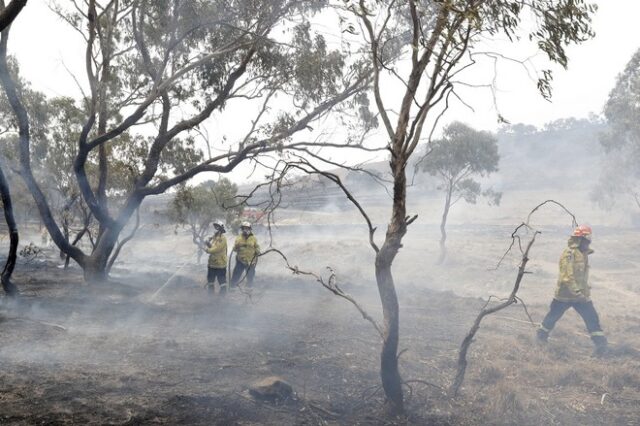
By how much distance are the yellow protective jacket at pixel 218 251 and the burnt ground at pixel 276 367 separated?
106cm

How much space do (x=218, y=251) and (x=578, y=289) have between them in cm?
682

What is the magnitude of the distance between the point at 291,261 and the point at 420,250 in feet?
20.5

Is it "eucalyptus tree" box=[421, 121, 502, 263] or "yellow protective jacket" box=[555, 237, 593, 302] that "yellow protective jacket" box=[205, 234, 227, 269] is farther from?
"eucalyptus tree" box=[421, 121, 502, 263]

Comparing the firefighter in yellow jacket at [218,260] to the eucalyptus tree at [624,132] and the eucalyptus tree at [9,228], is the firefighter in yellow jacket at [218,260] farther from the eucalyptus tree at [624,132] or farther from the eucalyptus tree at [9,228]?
the eucalyptus tree at [624,132]

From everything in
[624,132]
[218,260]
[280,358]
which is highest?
[624,132]

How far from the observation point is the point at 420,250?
76.2ft

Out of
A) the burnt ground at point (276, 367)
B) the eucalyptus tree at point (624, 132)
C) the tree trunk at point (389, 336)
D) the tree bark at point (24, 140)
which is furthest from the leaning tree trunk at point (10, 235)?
the eucalyptus tree at point (624, 132)

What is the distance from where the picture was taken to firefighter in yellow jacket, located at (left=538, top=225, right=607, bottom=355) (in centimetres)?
689

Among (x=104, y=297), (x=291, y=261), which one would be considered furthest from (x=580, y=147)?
(x=104, y=297)

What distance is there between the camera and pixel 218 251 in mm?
10328

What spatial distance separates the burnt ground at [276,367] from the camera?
4.50 meters

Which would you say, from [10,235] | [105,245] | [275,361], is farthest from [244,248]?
[275,361]

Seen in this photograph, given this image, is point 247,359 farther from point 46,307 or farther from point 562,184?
point 562,184

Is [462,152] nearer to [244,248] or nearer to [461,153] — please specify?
[461,153]
